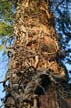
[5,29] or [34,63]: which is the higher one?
[5,29]

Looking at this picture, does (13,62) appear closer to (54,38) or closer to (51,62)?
(51,62)

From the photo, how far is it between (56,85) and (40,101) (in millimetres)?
234

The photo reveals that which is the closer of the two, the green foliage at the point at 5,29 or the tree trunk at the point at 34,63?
the tree trunk at the point at 34,63

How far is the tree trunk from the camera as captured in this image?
2.53 m

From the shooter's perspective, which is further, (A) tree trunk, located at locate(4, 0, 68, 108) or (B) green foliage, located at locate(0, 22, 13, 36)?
(B) green foliage, located at locate(0, 22, 13, 36)

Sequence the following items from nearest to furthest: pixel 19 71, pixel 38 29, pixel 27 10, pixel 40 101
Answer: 1. pixel 40 101
2. pixel 19 71
3. pixel 38 29
4. pixel 27 10

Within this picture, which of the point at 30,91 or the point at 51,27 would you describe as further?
the point at 51,27

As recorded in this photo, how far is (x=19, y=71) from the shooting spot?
278cm

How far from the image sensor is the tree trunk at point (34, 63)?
Result: 2.53 metres

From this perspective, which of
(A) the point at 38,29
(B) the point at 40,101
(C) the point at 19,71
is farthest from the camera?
(A) the point at 38,29

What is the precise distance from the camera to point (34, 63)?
9.48 ft

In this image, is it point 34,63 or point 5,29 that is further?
point 5,29

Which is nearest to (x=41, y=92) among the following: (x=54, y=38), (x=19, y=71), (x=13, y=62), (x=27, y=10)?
(x=19, y=71)

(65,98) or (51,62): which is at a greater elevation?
(51,62)
